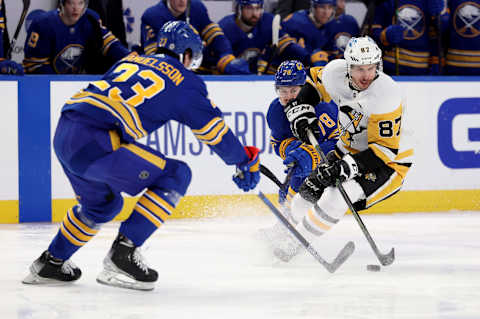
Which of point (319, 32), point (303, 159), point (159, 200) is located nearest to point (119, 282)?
point (159, 200)

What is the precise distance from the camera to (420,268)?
13.3 ft

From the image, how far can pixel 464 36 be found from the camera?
268 inches

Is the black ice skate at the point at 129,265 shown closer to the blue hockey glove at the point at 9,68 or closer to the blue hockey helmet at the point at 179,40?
the blue hockey helmet at the point at 179,40

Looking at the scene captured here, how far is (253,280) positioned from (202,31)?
3.04 metres

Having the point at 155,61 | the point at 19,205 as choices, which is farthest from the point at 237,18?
the point at 155,61

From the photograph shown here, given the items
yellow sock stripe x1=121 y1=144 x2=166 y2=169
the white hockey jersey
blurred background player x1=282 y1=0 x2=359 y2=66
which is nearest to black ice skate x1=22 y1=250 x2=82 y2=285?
yellow sock stripe x1=121 y1=144 x2=166 y2=169

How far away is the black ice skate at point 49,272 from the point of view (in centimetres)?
347

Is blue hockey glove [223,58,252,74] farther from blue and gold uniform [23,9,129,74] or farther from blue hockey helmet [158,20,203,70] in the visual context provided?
blue hockey helmet [158,20,203,70]

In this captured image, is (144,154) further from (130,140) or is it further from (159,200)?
(159,200)

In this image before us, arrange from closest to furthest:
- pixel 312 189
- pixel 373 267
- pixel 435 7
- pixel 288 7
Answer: pixel 373 267 → pixel 312 189 → pixel 435 7 → pixel 288 7

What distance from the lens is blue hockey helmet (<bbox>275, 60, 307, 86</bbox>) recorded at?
4512 millimetres

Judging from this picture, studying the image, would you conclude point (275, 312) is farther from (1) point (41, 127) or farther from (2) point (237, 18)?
(2) point (237, 18)

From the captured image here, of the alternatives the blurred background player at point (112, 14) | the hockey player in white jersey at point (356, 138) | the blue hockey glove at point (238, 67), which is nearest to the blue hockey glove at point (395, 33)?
the blue hockey glove at point (238, 67)

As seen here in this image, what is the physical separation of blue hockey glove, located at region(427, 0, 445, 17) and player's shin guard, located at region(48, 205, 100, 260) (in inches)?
161
